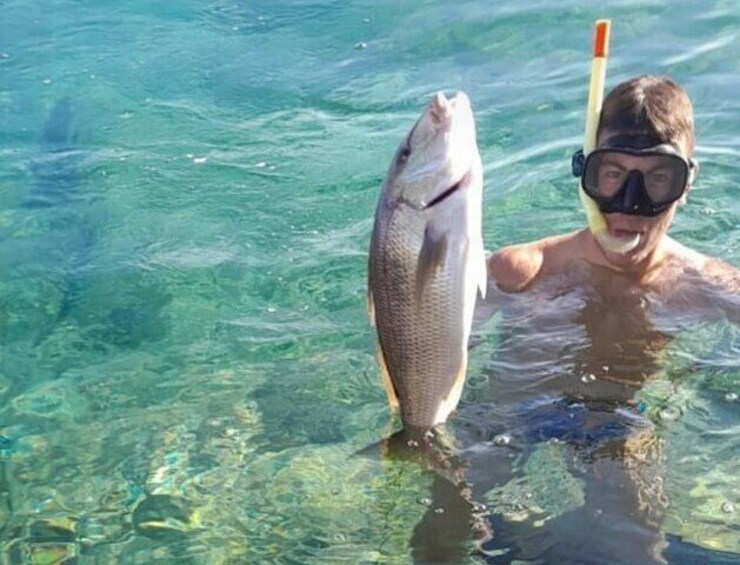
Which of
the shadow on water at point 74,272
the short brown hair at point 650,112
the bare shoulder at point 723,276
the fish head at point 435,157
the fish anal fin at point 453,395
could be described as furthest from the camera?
the shadow on water at point 74,272

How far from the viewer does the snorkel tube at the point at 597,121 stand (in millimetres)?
4398

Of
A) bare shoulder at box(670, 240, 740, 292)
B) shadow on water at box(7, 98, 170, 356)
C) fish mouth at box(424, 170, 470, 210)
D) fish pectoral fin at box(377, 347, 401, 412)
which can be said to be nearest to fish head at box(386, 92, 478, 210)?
fish mouth at box(424, 170, 470, 210)

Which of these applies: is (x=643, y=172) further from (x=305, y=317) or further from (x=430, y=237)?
(x=305, y=317)

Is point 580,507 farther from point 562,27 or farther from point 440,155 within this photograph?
point 562,27

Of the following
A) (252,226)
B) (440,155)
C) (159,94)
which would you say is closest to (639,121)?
(440,155)

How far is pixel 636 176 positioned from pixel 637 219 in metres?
0.22

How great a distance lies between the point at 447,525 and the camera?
4332 mm

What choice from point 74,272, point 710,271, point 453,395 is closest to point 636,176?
point 710,271

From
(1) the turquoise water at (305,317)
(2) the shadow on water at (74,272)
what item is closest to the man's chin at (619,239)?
(1) the turquoise water at (305,317)

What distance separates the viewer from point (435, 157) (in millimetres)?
3229

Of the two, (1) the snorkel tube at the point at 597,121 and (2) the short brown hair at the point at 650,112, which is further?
(2) the short brown hair at the point at 650,112

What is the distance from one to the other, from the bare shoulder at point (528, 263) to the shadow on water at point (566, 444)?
3.9 inches

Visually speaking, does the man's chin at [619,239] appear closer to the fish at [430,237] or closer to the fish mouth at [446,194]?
the fish at [430,237]

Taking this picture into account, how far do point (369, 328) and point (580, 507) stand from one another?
191 cm
